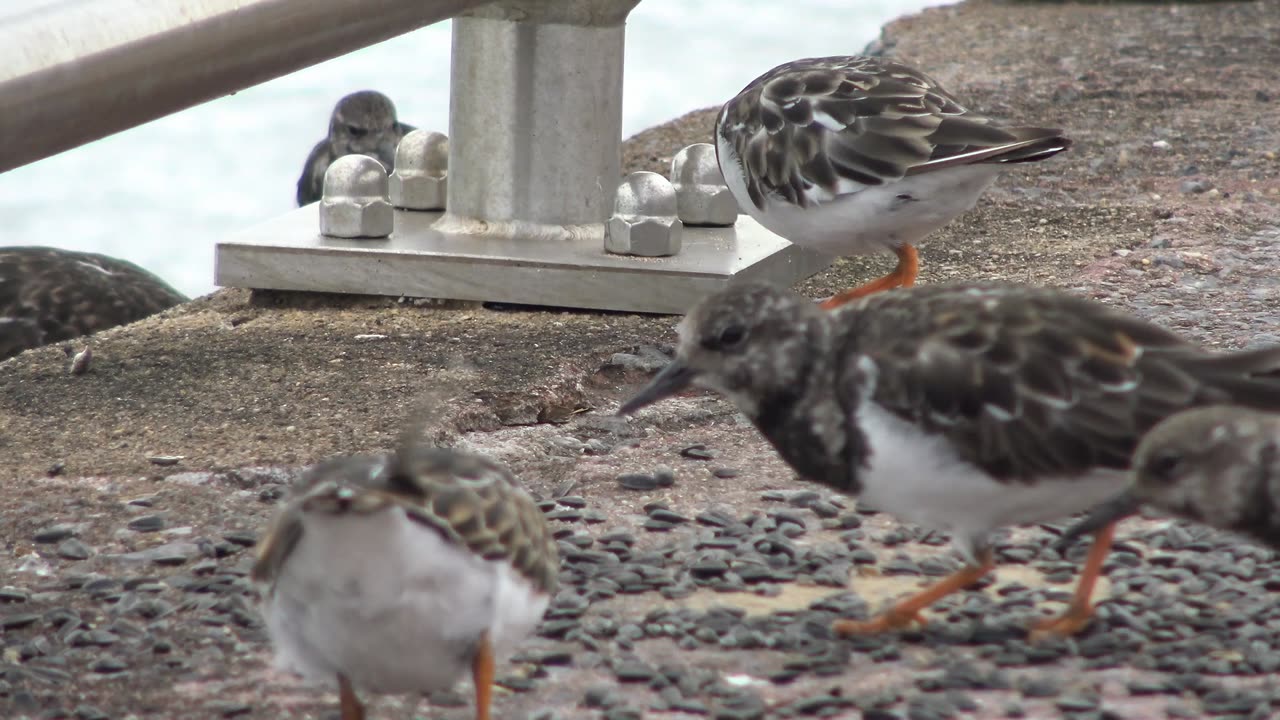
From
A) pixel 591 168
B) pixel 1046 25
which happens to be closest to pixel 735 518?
pixel 591 168

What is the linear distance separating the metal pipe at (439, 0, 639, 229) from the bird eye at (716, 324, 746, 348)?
1.88 m

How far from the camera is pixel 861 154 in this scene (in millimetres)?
3957

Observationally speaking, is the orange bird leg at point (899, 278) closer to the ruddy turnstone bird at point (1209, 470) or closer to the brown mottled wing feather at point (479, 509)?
the ruddy turnstone bird at point (1209, 470)

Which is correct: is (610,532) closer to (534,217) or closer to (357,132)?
(534,217)

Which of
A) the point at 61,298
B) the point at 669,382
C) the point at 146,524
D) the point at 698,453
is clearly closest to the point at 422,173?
the point at 61,298

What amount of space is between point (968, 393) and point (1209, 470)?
0.35 metres

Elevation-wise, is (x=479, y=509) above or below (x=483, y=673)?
above

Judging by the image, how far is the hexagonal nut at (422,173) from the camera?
193 inches

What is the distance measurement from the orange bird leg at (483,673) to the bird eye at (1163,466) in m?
0.95

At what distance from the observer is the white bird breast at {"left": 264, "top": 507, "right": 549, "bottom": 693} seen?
2.03 meters

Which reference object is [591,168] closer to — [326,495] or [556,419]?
[556,419]

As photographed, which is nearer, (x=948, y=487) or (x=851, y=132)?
(x=948, y=487)

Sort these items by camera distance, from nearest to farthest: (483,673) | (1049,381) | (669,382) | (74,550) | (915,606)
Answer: (483,673), (1049,381), (915,606), (669,382), (74,550)

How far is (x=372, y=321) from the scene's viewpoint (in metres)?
4.27
